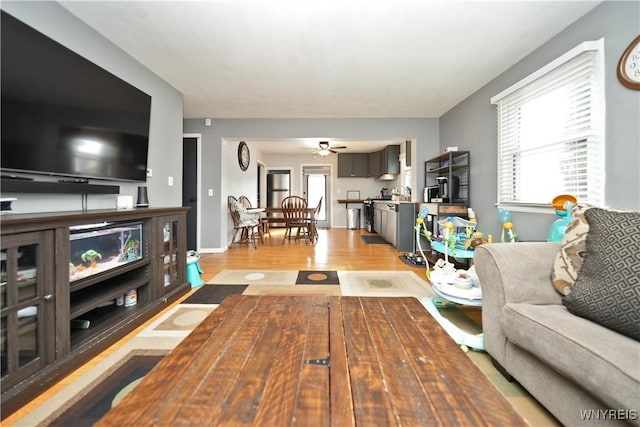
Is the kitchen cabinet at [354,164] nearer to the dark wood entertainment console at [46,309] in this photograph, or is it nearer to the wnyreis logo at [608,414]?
the dark wood entertainment console at [46,309]

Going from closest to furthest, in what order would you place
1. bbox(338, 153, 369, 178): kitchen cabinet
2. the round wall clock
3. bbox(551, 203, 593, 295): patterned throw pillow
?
bbox(551, 203, 593, 295): patterned throw pillow < the round wall clock < bbox(338, 153, 369, 178): kitchen cabinet

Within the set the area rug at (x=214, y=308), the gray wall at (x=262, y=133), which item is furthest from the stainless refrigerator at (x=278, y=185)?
the area rug at (x=214, y=308)

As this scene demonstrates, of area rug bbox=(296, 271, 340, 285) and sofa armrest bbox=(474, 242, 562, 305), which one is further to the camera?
area rug bbox=(296, 271, 340, 285)

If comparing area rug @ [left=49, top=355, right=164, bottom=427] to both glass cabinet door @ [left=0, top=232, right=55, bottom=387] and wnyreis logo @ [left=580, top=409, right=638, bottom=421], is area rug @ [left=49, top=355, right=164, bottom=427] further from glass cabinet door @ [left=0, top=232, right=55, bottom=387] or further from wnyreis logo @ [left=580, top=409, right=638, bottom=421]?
wnyreis logo @ [left=580, top=409, right=638, bottom=421]

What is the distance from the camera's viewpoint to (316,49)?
243 cm

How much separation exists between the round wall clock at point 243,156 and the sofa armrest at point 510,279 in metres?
5.12

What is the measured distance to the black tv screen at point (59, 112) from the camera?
145 cm

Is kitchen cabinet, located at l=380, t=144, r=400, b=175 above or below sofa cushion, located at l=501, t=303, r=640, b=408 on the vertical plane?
above

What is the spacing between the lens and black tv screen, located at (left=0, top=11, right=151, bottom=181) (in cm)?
145

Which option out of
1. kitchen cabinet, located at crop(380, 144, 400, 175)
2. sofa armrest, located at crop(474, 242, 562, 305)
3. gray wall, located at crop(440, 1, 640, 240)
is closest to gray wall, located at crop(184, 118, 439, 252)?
gray wall, located at crop(440, 1, 640, 240)

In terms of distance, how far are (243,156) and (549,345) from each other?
226 inches

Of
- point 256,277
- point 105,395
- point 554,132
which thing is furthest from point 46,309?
point 554,132

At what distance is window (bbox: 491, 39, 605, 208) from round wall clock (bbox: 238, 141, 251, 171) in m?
4.56

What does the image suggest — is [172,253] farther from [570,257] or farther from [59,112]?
[570,257]
